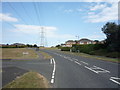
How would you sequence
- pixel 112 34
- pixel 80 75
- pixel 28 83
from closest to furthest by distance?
pixel 28 83, pixel 80 75, pixel 112 34

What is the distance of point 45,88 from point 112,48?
3395cm

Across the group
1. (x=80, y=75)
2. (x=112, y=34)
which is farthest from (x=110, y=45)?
(x=80, y=75)

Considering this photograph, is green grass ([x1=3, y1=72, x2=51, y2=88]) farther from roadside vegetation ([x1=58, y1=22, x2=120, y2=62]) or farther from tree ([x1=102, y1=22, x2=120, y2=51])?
tree ([x1=102, y1=22, x2=120, y2=51])

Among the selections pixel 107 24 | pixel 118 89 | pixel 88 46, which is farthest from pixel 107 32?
pixel 118 89

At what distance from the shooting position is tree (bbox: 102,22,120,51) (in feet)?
119

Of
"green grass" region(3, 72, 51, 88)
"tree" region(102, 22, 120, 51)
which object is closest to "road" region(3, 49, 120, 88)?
"green grass" region(3, 72, 51, 88)

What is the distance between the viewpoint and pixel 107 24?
43000 mm

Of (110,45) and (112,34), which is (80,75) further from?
(112,34)

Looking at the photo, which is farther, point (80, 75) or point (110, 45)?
point (110, 45)

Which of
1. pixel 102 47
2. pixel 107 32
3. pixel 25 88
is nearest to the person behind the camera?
pixel 25 88

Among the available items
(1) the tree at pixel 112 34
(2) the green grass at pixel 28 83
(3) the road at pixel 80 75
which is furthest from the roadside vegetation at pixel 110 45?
(2) the green grass at pixel 28 83

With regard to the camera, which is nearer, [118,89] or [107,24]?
[118,89]

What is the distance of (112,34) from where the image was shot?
3850cm

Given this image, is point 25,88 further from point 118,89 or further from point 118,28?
point 118,28
